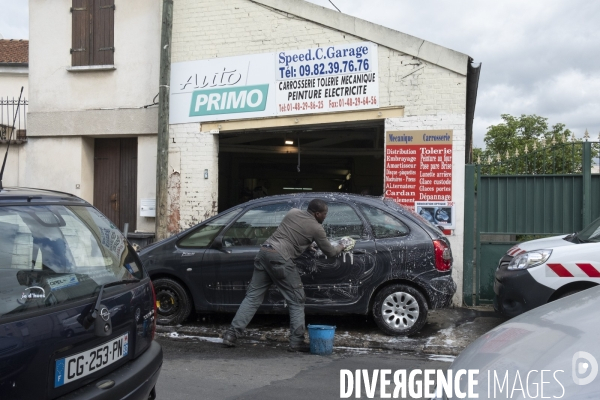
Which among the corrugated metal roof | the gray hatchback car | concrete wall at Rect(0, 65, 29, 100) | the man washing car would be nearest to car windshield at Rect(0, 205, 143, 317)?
the gray hatchback car

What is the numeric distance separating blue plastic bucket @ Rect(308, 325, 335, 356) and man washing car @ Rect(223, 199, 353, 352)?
0.52ft

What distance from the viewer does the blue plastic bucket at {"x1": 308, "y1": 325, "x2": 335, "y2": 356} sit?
20.0 ft

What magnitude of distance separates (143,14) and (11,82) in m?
11.6

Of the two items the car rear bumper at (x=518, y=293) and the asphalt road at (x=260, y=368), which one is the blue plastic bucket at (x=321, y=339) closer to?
the asphalt road at (x=260, y=368)

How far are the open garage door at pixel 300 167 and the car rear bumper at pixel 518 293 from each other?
20.9ft

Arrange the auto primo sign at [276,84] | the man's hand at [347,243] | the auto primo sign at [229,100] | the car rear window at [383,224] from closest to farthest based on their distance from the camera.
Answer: the man's hand at [347,243]
the car rear window at [383,224]
the auto primo sign at [276,84]
the auto primo sign at [229,100]

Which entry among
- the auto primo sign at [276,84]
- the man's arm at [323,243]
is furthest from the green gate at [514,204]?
the man's arm at [323,243]

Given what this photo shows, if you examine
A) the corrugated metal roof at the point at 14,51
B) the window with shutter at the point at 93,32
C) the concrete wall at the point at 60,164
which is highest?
the corrugated metal roof at the point at 14,51

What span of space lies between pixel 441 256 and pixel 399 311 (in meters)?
0.81

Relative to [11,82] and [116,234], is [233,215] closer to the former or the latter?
[116,234]

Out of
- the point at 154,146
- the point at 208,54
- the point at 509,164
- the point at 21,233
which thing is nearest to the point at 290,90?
the point at 208,54

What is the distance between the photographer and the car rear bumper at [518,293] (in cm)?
652

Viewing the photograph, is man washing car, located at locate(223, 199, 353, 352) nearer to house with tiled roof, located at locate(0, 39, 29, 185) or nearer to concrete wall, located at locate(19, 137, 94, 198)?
house with tiled roof, located at locate(0, 39, 29, 185)

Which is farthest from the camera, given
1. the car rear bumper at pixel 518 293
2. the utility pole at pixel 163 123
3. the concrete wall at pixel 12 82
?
the concrete wall at pixel 12 82
